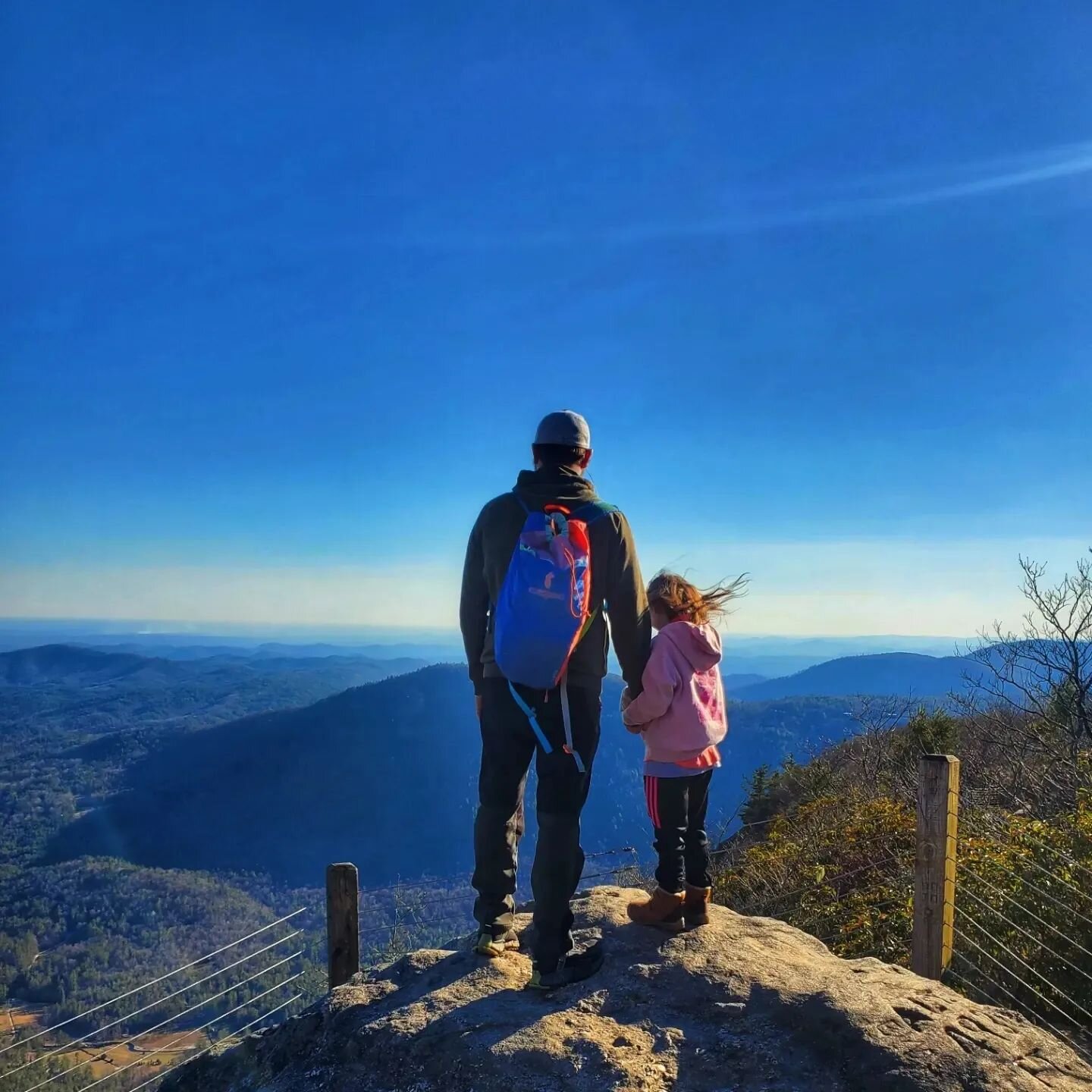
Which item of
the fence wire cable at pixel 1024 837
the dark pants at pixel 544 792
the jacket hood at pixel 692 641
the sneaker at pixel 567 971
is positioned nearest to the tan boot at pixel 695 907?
the sneaker at pixel 567 971

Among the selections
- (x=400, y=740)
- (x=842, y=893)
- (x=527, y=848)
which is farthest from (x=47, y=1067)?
(x=400, y=740)

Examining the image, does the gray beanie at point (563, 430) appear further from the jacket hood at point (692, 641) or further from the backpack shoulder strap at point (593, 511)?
the jacket hood at point (692, 641)

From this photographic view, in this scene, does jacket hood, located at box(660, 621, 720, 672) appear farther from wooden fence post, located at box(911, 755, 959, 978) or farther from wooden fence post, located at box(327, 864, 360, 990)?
wooden fence post, located at box(327, 864, 360, 990)

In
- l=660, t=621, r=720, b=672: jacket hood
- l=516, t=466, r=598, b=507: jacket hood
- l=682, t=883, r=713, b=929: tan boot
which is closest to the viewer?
l=516, t=466, r=598, b=507: jacket hood

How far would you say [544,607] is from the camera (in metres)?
3.12

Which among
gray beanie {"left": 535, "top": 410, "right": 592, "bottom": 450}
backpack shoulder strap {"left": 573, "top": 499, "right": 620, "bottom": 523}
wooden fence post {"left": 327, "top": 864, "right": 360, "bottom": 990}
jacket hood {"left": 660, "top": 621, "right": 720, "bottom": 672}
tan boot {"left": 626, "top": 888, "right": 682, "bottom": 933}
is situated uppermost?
gray beanie {"left": 535, "top": 410, "right": 592, "bottom": 450}

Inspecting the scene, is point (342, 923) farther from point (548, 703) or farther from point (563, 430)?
point (563, 430)

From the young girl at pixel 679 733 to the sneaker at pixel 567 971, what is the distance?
56cm

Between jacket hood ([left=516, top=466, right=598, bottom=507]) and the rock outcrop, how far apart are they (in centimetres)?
209

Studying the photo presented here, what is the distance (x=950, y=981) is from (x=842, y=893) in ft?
15.3

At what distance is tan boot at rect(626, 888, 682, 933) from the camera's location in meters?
3.85

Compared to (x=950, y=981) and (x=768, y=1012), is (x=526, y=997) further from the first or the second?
(x=950, y=981)

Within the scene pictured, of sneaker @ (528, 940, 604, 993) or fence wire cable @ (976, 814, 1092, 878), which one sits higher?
sneaker @ (528, 940, 604, 993)

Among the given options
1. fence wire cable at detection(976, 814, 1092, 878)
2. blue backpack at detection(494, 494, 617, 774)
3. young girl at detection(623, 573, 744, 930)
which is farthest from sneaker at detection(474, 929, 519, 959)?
fence wire cable at detection(976, 814, 1092, 878)
